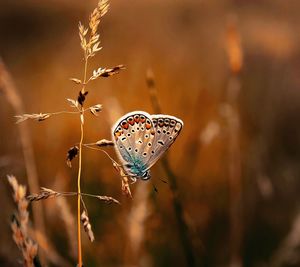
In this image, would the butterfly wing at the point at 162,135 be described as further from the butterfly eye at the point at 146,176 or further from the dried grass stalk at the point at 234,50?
the dried grass stalk at the point at 234,50

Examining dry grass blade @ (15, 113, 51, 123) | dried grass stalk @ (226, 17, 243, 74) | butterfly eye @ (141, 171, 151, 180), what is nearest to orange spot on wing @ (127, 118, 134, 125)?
butterfly eye @ (141, 171, 151, 180)

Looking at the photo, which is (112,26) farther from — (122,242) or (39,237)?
(39,237)

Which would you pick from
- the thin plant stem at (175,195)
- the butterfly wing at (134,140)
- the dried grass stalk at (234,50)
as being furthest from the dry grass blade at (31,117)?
the dried grass stalk at (234,50)

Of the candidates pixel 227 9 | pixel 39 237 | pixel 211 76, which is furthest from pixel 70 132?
pixel 227 9

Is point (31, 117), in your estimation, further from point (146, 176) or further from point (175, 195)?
point (175, 195)

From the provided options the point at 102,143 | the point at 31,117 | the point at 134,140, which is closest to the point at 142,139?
the point at 134,140

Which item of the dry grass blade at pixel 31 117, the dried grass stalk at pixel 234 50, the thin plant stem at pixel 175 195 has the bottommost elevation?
the thin plant stem at pixel 175 195

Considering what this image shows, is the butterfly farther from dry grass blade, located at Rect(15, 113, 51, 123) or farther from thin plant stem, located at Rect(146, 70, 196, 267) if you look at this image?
dry grass blade, located at Rect(15, 113, 51, 123)
